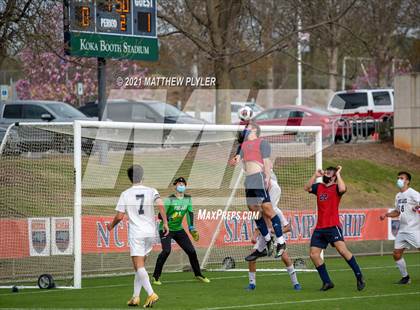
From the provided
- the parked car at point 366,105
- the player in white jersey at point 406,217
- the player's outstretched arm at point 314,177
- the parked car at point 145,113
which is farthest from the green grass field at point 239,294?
the parked car at point 366,105

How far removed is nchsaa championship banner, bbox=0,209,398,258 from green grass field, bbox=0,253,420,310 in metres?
0.84

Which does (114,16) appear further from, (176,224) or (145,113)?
(145,113)

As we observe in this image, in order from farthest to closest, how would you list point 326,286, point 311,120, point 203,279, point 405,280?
point 311,120
point 203,279
point 405,280
point 326,286

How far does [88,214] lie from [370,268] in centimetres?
624

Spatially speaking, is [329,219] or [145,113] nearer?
[329,219]

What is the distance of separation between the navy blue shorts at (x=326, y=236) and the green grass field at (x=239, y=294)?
825mm

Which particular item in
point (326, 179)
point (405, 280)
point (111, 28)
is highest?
point (111, 28)

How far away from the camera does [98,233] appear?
20422 mm

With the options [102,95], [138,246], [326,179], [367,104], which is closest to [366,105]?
[367,104]

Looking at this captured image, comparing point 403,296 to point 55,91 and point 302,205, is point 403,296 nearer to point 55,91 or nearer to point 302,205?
point 302,205

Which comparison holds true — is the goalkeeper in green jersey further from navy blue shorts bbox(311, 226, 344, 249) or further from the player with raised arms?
navy blue shorts bbox(311, 226, 344, 249)

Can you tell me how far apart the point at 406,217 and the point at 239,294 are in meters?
3.76

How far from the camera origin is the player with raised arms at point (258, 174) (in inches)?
657

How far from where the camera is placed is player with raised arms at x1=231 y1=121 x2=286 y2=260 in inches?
657
